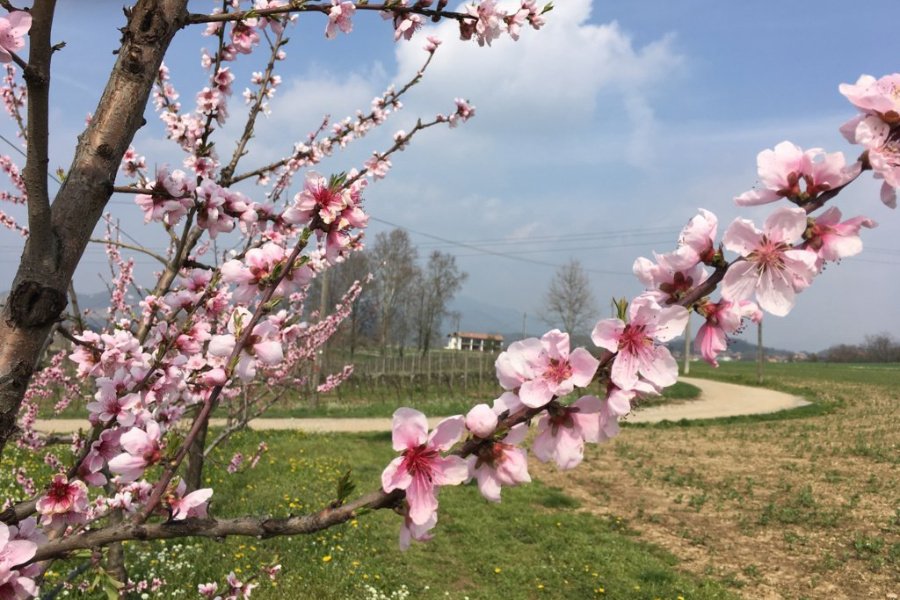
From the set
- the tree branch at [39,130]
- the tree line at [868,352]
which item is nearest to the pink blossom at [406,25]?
the tree branch at [39,130]

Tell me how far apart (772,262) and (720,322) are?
0.15 metres

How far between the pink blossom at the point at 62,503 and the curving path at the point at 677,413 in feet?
35.9

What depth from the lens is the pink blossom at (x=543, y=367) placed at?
0.97 meters

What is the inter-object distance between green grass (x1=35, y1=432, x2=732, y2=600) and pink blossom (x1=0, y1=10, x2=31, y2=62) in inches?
135

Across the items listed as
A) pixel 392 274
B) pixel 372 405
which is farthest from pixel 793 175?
pixel 392 274

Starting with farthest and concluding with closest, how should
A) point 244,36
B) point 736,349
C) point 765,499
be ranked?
point 736,349, point 765,499, point 244,36

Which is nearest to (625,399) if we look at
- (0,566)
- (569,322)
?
(0,566)

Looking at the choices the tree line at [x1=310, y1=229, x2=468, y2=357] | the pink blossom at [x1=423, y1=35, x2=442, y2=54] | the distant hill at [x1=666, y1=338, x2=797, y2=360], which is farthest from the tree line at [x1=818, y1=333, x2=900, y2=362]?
the pink blossom at [x1=423, y1=35, x2=442, y2=54]

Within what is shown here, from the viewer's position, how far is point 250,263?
4.72ft

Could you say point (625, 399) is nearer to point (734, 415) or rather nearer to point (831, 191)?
point (831, 191)

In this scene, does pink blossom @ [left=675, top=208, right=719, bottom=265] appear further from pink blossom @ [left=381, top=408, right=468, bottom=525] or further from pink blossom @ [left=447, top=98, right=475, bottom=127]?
pink blossom @ [left=447, top=98, right=475, bottom=127]

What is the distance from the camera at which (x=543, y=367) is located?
1010mm

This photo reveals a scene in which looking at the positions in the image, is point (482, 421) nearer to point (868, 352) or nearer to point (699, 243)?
point (699, 243)

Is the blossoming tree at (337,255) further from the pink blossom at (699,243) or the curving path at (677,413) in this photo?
the curving path at (677,413)
